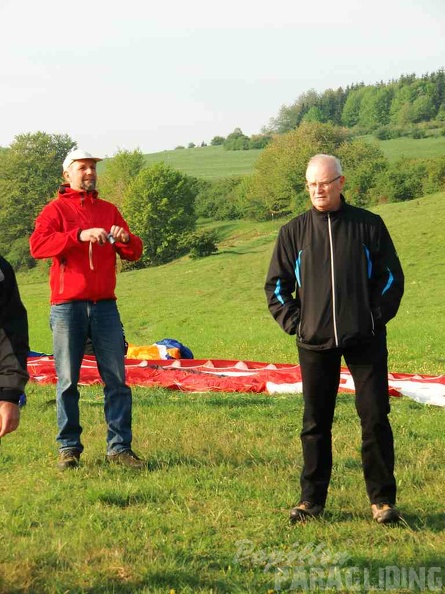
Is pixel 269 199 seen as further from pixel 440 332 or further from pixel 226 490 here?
pixel 226 490

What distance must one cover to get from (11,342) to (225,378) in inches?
373

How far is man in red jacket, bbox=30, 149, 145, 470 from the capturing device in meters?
8.06

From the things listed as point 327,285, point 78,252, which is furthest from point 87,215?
point 327,285

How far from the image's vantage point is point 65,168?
8.32 m

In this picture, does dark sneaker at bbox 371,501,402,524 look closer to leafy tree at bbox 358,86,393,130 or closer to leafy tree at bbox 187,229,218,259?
leafy tree at bbox 187,229,218,259

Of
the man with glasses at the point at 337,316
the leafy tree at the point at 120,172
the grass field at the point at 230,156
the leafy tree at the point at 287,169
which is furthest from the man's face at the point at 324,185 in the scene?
the grass field at the point at 230,156

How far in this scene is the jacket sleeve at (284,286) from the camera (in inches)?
262

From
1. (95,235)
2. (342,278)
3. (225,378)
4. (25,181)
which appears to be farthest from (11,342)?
(25,181)

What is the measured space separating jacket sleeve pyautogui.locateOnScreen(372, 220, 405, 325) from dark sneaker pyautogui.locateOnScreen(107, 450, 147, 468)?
2.60 m

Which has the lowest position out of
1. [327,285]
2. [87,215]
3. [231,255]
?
[231,255]

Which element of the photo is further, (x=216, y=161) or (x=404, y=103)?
(x=404, y=103)

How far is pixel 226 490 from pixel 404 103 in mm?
156966

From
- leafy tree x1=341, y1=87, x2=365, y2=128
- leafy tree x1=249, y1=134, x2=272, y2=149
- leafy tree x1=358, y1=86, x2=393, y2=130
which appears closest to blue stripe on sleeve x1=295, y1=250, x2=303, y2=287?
leafy tree x1=249, y1=134, x2=272, y2=149

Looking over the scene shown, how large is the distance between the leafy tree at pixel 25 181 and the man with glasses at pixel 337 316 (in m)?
88.7
